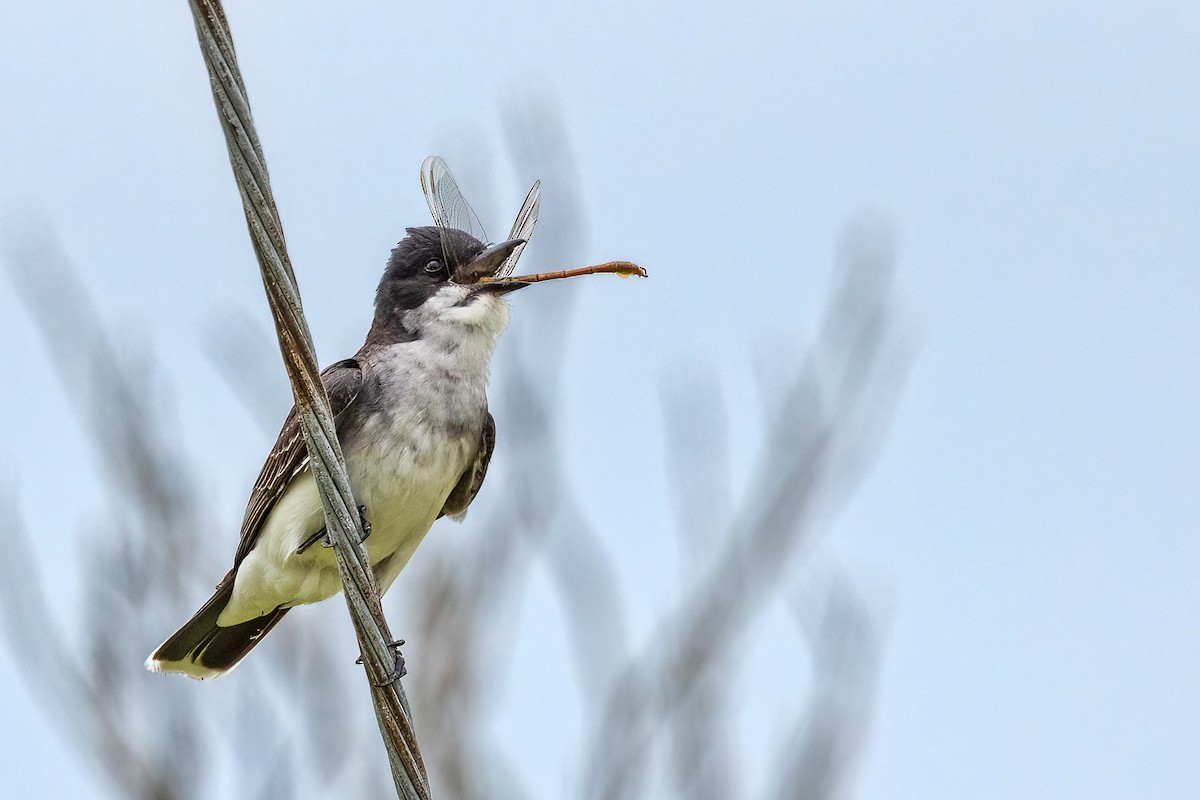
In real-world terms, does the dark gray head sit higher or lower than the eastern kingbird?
higher

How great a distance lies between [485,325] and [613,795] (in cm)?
177

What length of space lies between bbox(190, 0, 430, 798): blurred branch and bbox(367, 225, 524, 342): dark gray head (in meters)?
2.07

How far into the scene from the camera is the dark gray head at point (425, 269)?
5.20 m

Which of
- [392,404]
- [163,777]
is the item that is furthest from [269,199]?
[163,777]

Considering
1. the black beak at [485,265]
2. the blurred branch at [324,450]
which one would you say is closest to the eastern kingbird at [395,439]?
the black beak at [485,265]

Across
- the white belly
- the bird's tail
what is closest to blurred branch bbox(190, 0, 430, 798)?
the white belly

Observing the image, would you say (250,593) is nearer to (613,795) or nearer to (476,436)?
(476,436)

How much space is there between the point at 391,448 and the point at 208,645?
1244 mm

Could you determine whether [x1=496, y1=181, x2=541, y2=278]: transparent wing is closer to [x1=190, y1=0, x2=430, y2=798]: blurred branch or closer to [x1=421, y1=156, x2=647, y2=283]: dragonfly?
[x1=421, y1=156, x2=647, y2=283]: dragonfly

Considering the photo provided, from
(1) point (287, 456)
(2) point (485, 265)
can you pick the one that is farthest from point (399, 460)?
(2) point (485, 265)

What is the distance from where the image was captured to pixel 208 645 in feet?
17.8

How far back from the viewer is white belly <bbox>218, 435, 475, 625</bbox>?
188 inches

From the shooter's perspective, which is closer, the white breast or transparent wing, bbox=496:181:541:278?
the white breast

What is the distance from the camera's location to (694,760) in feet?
17.4
